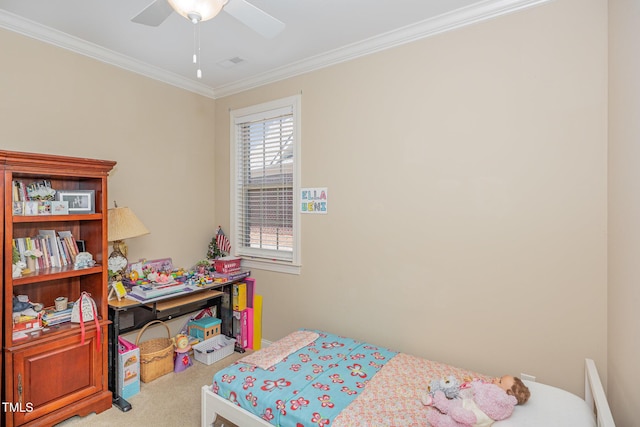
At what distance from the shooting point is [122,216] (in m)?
2.66

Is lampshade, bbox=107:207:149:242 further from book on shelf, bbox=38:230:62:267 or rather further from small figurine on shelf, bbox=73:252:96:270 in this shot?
book on shelf, bbox=38:230:62:267

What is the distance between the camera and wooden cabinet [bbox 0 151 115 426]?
76.3 inches

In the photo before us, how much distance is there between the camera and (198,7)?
4.51 feet

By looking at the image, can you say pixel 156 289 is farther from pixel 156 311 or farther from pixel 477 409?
pixel 477 409

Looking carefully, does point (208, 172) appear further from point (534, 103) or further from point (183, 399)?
point (534, 103)

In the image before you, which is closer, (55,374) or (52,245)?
(55,374)

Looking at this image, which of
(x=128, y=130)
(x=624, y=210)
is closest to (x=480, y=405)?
(x=624, y=210)

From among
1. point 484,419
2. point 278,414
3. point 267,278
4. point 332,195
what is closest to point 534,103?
point 332,195

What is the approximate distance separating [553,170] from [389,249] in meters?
1.18

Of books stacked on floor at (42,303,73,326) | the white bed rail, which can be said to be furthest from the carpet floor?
the white bed rail

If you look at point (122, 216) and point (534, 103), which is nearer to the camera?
point (534, 103)

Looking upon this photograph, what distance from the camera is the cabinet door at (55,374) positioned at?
1979 mm

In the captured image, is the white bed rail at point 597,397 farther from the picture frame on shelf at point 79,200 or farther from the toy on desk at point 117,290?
the picture frame on shelf at point 79,200

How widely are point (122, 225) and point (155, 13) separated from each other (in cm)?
168
